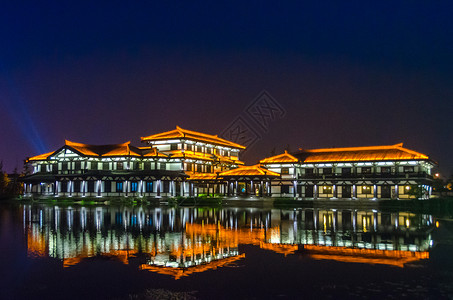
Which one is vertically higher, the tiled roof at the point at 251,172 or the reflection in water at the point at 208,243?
the tiled roof at the point at 251,172

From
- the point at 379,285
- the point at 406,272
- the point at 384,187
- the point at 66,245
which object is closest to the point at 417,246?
the point at 406,272

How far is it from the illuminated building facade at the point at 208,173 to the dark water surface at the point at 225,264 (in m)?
39.4

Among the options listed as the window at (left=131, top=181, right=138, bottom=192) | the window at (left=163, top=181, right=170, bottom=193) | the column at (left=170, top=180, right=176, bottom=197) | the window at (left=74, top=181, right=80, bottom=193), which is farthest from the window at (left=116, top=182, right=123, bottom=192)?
the column at (left=170, top=180, right=176, bottom=197)

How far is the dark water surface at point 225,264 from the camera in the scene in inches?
500

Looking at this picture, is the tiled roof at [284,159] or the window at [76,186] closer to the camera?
the tiled roof at [284,159]

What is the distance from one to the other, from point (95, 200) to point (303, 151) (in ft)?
112

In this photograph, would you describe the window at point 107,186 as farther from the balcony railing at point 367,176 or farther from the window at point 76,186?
the balcony railing at point 367,176

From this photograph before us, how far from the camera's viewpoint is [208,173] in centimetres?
7312

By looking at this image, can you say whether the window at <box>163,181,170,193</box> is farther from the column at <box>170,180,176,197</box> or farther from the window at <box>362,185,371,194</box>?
the window at <box>362,185,371,194</box>

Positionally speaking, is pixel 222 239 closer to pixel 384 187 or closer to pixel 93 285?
pixel 93 285

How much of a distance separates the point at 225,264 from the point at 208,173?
56.7 m

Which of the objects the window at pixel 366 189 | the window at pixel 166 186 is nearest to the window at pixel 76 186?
the window at pixel 166 186

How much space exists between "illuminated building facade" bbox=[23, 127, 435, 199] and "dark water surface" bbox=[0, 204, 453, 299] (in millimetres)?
39438

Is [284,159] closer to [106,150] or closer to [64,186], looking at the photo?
[106,150]
